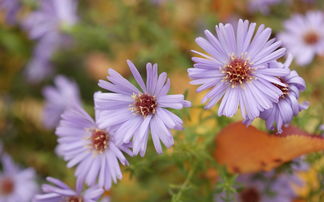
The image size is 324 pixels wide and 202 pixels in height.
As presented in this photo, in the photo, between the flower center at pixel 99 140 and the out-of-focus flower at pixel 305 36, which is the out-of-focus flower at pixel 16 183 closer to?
the flower center at pixel 99 140

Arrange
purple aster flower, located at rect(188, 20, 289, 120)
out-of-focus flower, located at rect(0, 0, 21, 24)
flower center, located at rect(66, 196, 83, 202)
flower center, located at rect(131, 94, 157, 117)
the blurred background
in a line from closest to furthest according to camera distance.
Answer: purple aster flower, located at rect(188, 20, 289, 120), flower center, located at rect(131, 94, 157, 117), flower center, located at rect(66, 196, 83, 202), the blurred background, out-of-focus flower, located at rect(0, 0, 21, 24)

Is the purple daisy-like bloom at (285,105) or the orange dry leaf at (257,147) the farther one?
the orange dry leaf at (257,147)

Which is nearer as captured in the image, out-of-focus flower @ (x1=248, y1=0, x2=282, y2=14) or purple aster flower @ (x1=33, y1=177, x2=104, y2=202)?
purple aster flower @ (x1=33, y1=177, x2=104, y2=202)

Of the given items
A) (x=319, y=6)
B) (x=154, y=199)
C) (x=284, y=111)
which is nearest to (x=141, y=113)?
(x=284, y=111)

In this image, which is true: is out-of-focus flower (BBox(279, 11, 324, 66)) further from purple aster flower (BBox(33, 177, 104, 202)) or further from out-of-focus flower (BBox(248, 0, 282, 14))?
purple aster flower (BBox(33, 177, 104, 202))

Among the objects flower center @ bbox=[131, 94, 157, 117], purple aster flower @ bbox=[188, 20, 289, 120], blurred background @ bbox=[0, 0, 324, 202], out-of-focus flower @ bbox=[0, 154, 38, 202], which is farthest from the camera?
blurred background @ bbox=[0, 0, 324, 202]

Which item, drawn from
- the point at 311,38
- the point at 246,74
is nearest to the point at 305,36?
the point at 311,38

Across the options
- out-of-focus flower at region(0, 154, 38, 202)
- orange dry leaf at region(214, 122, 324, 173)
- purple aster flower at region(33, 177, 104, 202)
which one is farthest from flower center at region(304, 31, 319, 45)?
out-of-focus flower at region(0, 154, 38, 202)

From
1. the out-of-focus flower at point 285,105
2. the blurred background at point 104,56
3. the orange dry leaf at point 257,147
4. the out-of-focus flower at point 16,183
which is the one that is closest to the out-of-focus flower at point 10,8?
the blurred background at point 104,56
